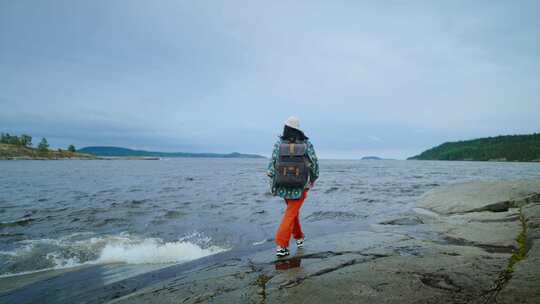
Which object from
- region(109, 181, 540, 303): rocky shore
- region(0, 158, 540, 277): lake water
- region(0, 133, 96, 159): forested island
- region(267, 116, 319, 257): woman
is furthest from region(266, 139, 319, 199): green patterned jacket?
region(0, 133, 96, 159): forested island

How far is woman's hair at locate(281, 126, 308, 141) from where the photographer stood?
7559 mm

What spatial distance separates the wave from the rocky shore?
2895 mm

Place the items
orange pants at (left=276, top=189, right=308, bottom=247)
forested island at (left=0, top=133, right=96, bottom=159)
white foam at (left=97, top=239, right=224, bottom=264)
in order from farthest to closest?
forested island at (left=0, top=133, right=96, bottom=159) < white foam at (left=97, top=239, right=224, bottom=264) < orange pants at (left=276, top=189, right=308, bottom=247)

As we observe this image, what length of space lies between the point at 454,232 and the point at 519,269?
4.61 meters

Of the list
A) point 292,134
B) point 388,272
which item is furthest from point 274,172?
point 388,272

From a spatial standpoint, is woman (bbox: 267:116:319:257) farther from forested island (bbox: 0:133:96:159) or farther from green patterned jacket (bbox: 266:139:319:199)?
forested island (bbox: 0:133:96:159)

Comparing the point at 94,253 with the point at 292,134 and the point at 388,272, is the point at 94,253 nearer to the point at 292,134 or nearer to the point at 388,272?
the point at 292,134

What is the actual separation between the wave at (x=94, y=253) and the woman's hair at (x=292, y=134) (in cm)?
480

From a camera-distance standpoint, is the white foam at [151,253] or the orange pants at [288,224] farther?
the white foam at [151,253]

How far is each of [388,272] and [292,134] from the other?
3707 mm

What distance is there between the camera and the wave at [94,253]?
362 inches

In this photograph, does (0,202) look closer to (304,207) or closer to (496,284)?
(304,207)

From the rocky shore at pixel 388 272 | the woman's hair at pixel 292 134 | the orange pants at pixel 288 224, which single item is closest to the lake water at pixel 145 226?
the orange pants at pixel 288 224

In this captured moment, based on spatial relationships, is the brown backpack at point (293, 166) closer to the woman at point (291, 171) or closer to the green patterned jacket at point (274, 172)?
the woman at point (291, 171)
